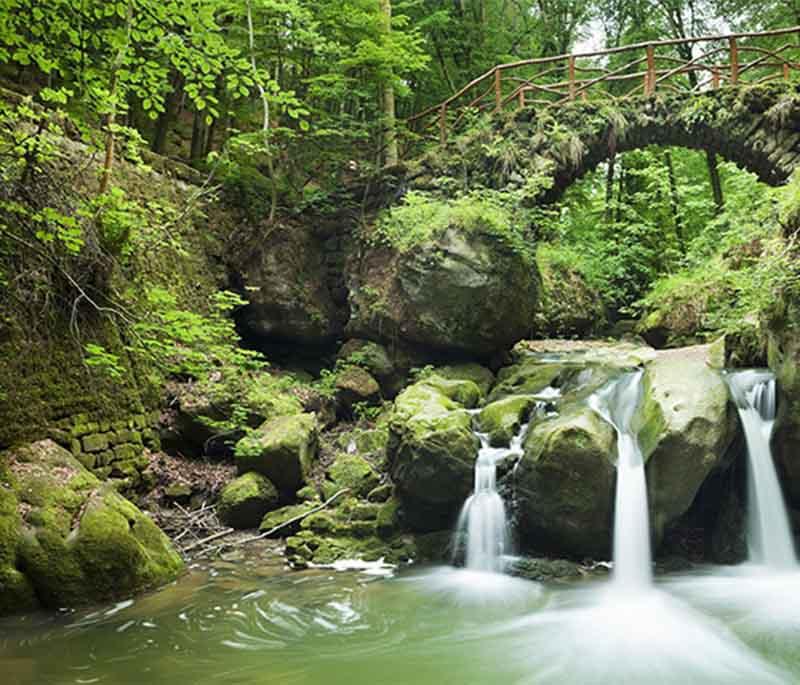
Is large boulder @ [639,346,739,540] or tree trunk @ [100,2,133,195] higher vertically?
tree trunk @ [100,2,133,195]

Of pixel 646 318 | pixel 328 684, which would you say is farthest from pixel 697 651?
pixel 646 318

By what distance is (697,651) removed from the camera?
171 inches

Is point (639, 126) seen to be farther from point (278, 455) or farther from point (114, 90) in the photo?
point (114, 90)

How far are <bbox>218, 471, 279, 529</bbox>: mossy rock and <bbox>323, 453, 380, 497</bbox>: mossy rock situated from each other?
0.77 metres

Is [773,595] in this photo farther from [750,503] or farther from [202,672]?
[202,672]

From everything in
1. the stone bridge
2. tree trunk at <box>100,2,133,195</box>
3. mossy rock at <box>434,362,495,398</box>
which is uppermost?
the stone bridge

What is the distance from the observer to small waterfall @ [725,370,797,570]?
6199 millimetres

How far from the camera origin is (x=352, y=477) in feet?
25.7

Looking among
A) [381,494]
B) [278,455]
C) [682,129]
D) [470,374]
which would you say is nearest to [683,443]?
[381,494]

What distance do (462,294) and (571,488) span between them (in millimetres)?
4271

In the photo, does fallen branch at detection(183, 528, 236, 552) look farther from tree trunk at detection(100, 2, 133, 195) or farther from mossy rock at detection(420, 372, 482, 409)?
tree trunk at detection(100, 2, 133, 195)

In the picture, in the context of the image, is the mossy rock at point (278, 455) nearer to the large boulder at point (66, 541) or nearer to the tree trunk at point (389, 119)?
the large boulder at point (66, 541)

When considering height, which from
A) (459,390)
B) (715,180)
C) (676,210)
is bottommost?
(459,390)

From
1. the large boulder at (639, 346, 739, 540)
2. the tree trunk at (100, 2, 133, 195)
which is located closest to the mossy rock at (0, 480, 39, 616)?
the tree trunk at (100, 2, 133, 195)
